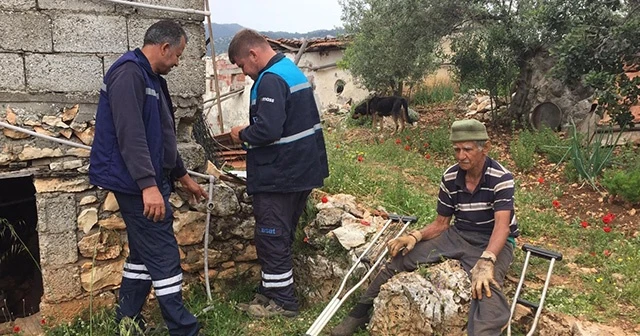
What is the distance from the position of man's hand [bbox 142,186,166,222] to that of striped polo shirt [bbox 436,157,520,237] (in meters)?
1.78

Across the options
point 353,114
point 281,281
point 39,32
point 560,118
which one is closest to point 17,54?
point 39,32

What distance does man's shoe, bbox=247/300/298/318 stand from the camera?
12.0ft

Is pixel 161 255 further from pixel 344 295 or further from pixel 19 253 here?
pixel 19 253

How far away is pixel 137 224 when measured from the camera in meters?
3.15

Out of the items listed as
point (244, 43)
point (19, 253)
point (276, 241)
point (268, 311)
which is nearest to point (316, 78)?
point (19, 253)

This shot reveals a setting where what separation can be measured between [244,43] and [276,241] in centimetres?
143

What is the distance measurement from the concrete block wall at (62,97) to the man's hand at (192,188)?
62cm

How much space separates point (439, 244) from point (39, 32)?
3046mm

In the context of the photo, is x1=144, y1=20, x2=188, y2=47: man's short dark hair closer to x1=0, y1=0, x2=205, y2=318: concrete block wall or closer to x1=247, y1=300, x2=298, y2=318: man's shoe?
x1=0, y1=0, x2=205, y2=318: concrete block wall

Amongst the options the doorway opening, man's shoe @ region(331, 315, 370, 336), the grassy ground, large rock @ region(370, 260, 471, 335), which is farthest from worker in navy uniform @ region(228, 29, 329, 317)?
the doorway opening

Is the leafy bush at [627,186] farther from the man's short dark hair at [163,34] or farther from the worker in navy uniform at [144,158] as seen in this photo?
the man's short dark hair at [163,34]

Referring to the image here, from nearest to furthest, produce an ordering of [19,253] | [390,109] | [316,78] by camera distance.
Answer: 1. [19,253]
2. [390,109]
3. [316,78]

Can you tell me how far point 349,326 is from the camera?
329cm

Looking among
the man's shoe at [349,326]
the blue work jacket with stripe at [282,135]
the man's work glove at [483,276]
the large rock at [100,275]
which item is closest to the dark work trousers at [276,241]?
the blue work jacket with stripe at [282,135]
